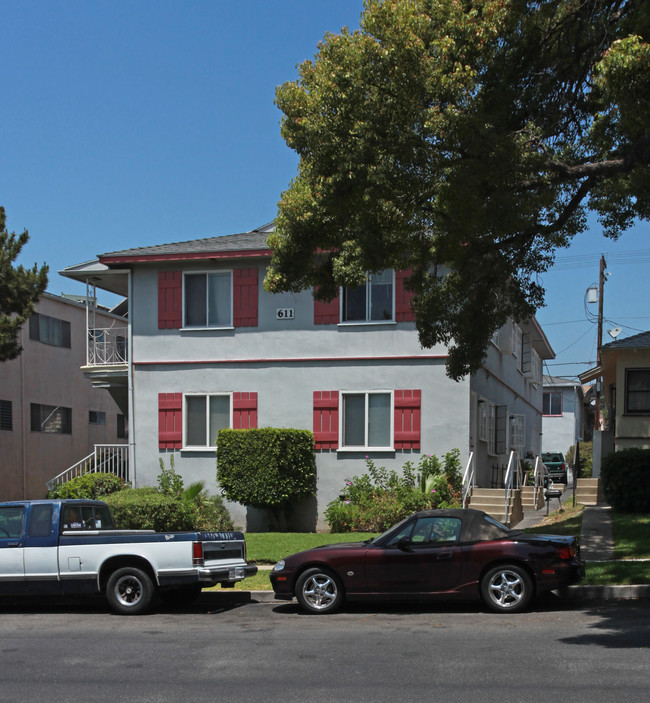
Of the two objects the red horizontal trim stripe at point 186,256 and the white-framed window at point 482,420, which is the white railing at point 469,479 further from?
the red horizontal trim stripe at point 186,256

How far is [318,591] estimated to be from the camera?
1112 cm

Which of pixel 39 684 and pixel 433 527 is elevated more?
pixel 433 527

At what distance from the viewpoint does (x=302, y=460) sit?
20703mm

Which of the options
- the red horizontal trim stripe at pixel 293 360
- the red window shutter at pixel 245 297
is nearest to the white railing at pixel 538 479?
the red horizontal trim stripe at pixel 293 360

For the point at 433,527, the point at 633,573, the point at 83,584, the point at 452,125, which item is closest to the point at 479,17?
the point at 452,125

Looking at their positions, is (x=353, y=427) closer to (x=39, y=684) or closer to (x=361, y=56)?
(x=361, y=56)

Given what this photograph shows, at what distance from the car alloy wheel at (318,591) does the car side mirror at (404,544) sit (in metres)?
0.93

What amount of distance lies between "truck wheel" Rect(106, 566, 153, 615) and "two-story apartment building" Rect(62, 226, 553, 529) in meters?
9.89

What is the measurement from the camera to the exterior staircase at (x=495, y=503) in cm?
2042

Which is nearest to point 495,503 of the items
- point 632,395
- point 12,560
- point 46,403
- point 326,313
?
point 632,395

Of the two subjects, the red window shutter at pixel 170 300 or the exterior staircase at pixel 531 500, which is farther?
the exterior staircase at pixel 531 500

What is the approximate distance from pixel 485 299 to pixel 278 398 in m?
7.45

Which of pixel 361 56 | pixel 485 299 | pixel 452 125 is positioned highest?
pixel 361 56

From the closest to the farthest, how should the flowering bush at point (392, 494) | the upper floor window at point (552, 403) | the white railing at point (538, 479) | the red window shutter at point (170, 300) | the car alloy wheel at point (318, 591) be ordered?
the car alloy wheel at point (318, 591)
the flowering bush at point (392, 494)
the red window shutter at point (170, 300)
the white railing at point (538, 479)
the upper floor window at point (552, 403)
